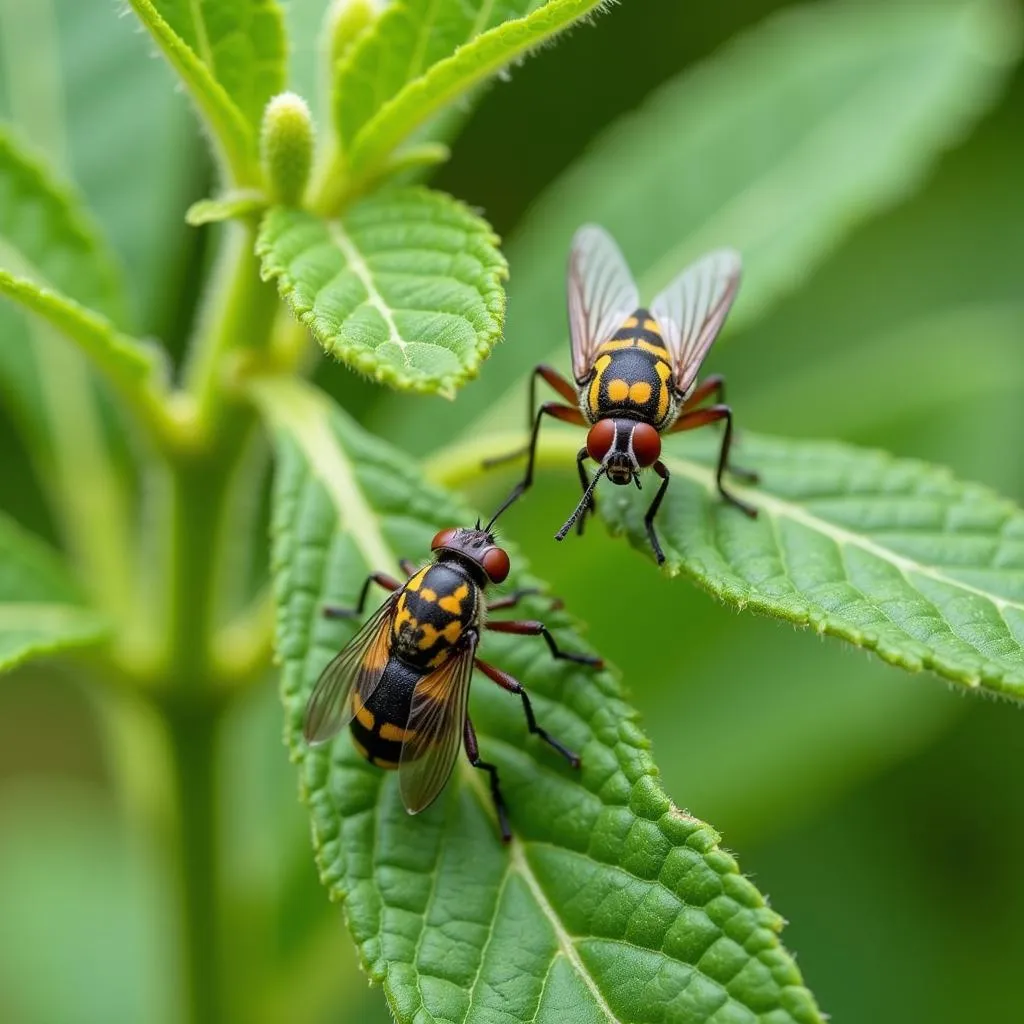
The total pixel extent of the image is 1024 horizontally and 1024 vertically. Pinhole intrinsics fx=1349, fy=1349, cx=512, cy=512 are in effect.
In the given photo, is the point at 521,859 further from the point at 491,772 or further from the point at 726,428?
the point at 726,428

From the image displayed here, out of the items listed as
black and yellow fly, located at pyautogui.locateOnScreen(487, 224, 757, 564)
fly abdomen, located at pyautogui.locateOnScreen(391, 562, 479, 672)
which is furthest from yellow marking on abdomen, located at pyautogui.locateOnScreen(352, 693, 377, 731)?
black and yellow fly, located at pyautogui.locateOnScreen(487, 224, 757, 564)

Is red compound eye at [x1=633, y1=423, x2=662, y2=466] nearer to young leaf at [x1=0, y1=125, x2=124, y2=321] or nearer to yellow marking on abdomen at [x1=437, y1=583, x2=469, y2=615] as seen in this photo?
yellow marking on abdomen at [x1=437, y1=583, x2=469, y2=615]

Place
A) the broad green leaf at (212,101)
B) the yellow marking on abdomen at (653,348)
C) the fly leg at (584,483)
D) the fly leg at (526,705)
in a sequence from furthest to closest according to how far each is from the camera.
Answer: the yellow marking on abdomen at (653,348), the fly leg at (584,483), the fly leg at (526,705), the broad green leaf at (212,101)

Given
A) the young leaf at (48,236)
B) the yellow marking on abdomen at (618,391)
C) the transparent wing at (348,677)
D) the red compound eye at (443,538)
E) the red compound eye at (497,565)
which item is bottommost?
the transparent wing at (348,677)

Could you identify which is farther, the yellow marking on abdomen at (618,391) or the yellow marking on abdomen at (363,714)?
the yellow marking on abdomen at (618,391)

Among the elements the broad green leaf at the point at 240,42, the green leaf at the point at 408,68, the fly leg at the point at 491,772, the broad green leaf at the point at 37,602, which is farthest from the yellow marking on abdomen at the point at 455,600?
the broad green leaf at the point at 240,42

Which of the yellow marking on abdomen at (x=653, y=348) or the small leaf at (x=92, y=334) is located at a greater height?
the small leaf at (x=92, y=334)

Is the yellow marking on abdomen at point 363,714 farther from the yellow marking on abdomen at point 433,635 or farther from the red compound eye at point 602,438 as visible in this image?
the red compound eye at point 602,438

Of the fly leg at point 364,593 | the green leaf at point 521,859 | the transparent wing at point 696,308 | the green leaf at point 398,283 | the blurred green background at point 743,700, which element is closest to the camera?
the green leaf at point 398,283
